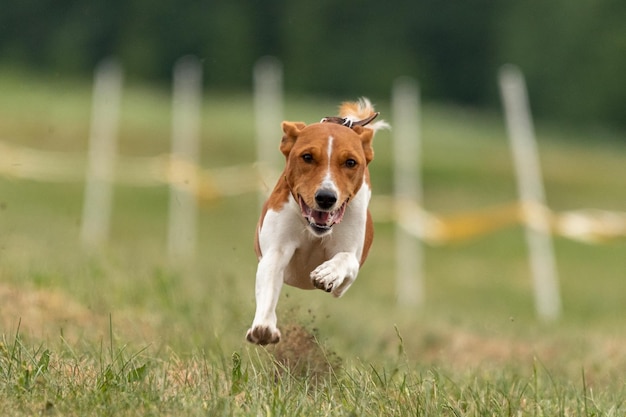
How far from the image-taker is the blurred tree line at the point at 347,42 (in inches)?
1772

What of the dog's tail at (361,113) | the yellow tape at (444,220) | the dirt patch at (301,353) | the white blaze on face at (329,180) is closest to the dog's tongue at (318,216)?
the white blaze on face at (329,180)

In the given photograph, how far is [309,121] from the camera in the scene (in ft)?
94.4

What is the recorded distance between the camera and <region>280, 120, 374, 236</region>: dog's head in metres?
4.11

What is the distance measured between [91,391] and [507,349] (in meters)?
5.05

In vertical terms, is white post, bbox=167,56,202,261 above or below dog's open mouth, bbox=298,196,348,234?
above

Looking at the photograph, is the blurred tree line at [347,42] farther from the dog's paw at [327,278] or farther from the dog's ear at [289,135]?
the dog's paw at [327,278]

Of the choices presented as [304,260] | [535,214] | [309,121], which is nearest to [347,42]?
[309,121]

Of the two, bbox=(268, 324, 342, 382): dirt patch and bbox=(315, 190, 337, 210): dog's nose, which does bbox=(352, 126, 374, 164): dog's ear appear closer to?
bbox=(315, 190, 337, 210): dog's nose

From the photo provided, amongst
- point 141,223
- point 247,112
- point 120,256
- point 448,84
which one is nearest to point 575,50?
point 448,84

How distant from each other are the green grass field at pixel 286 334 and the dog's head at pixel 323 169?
1.68ft

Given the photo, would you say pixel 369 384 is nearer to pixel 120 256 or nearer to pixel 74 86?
pixel 120 256

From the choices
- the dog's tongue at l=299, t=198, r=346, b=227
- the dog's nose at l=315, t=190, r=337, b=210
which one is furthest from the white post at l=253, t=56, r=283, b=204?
the dog's nose at l=315, t=190, r=337, b=210

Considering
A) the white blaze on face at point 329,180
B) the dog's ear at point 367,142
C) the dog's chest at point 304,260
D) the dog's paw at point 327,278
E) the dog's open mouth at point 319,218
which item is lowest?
the dog's paw at point 327,278

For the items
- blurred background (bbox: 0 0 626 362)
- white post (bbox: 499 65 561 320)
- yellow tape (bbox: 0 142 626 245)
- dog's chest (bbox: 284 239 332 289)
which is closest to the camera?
dog's chest (bbox: 284 239 332 289)
